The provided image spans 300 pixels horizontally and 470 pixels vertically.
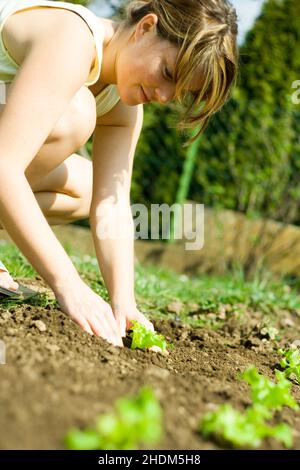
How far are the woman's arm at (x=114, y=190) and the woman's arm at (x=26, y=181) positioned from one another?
2.03 ft

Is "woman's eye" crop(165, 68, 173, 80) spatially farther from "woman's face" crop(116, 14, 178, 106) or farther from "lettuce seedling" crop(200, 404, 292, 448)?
"lettuce seedling" crop(200, 404, 292, 448)

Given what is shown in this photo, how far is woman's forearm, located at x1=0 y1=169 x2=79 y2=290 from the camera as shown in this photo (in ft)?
6.47

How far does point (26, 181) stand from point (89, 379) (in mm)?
802

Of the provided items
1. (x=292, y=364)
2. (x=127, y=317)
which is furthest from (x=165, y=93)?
(x=292, y=364)

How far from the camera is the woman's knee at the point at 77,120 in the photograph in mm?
2377

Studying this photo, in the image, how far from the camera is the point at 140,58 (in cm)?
234

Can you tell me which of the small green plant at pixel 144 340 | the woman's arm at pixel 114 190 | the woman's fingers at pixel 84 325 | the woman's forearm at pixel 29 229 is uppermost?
the woman's arm at pixel 114 190

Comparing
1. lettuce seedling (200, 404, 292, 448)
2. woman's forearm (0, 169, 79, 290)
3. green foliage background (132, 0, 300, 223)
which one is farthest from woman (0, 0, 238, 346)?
green foliage background (132, 0, 300, 223)

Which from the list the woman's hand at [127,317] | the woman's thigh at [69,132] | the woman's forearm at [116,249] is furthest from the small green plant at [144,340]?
the woman's thigh at [69,132]

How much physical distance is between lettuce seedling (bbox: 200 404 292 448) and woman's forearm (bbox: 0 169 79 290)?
0.81 m

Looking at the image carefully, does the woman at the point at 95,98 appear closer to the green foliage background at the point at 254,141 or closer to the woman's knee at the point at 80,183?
the woman's knee at the point at 80,183

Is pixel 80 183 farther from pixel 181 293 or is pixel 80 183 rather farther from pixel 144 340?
pixel 181 293
